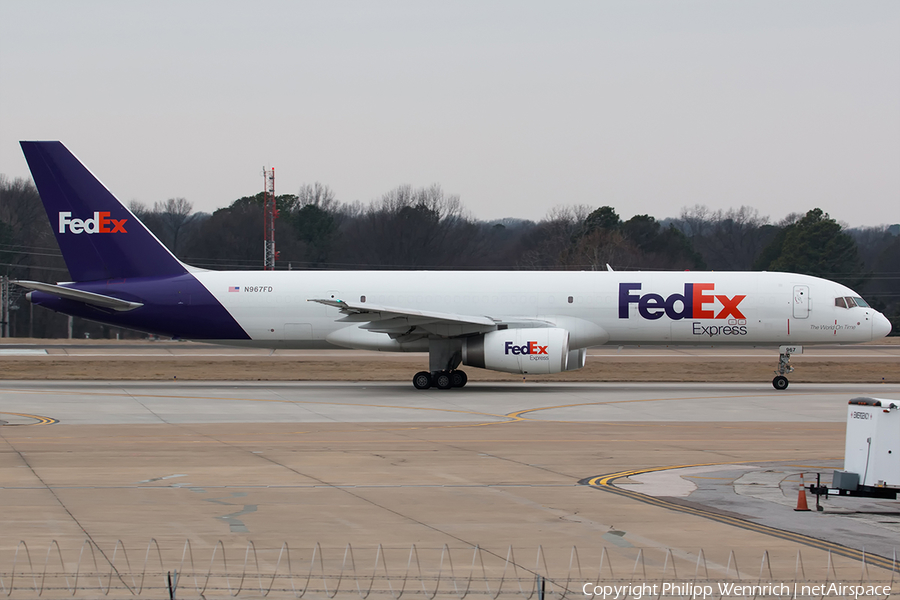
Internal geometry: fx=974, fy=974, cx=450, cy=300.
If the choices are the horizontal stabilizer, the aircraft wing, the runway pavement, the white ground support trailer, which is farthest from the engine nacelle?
the white ground support trailer

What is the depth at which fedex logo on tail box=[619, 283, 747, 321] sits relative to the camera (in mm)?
33594

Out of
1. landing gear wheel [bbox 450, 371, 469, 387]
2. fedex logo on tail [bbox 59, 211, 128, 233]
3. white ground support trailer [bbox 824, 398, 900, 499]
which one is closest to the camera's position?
white ground support trailer [bbox 824, 398, 900, 499]

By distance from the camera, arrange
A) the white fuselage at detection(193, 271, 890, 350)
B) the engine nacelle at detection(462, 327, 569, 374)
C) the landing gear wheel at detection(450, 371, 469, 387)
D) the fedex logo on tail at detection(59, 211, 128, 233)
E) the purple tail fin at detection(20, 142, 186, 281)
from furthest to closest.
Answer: the fedex logo on tail at detection(59, 211, 128, 233) < the purple tail fin at detection(20, 142, 186, 281) < the white fuselage at detection(193, 271, 890, 350) < the landing gear wheel at detection(450, 371, 469, 387) < the engine nacelle at detection(462, 327, 569, 374)

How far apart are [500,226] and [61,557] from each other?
138 metres

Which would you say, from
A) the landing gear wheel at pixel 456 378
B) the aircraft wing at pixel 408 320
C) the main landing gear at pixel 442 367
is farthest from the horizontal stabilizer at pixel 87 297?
the landing gear wheel at pixel 456 378

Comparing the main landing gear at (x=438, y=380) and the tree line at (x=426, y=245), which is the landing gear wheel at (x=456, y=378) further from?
the tree line at (x=426, y=245)

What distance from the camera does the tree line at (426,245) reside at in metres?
92.1

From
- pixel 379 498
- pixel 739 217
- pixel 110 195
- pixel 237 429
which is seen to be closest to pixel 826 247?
pixel 739 217

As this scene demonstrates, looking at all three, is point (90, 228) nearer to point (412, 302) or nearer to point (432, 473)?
point (412, 302)

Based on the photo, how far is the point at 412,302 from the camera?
3453 cm

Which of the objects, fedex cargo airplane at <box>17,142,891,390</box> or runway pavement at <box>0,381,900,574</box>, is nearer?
runway pavement at <box>0,381,900,574</box>

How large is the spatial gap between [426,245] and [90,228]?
67.4m

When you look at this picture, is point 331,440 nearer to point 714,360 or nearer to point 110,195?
point 110,195

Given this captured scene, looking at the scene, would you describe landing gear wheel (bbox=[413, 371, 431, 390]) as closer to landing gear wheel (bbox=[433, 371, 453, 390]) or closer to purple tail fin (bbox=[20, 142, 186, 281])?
landing gear wheel (bbox=[433, 371, 453, 390])
